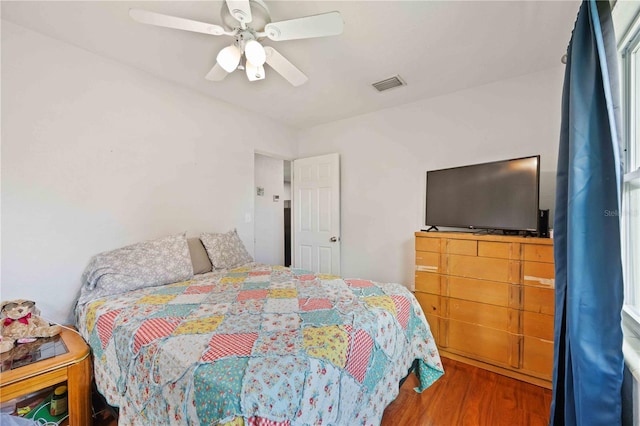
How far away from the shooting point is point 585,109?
96cm

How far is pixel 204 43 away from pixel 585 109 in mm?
2235

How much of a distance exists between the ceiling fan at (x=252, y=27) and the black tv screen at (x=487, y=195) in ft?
5.80

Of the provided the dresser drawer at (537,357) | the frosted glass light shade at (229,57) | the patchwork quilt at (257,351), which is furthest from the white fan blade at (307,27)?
the dresser drawer at (537,357)

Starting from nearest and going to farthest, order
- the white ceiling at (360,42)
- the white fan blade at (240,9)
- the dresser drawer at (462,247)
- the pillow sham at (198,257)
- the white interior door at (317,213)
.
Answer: the white fan blade at (240,9)
the white ceiling at (360,42)
the dresser drawer at (462,247)
the pillow sham at (198,257)
the white interior door at (317,213)

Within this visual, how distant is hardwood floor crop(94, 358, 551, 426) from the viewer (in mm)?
1701

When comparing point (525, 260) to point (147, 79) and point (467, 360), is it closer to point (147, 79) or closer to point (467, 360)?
point (467, 360)

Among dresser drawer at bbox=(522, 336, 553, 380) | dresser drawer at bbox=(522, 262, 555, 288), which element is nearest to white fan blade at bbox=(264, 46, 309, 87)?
dresser drawer at bbox=(522, 262, 555, 288)

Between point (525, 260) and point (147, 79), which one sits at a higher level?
point (147, 79)

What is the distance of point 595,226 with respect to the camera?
924 millimetres

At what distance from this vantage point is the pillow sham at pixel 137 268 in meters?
1.88

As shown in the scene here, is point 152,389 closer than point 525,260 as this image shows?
Yes

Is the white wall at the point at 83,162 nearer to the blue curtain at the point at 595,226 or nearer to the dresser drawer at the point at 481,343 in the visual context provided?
the dresser drawer at the point at 481,343

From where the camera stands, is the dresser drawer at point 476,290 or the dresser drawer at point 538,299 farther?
the dresser drawer at point 476,290

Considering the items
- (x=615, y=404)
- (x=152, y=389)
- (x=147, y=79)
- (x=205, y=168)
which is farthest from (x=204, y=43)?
(x=615, y=404)
